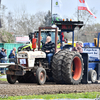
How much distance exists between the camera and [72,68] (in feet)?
41.1

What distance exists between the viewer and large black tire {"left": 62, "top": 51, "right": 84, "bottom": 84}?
449 inches

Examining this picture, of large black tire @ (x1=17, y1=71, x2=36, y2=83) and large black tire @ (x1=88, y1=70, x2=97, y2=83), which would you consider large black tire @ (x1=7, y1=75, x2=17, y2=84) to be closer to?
large black tire @ (x1=17, y1=71, x2=36, y2=83)

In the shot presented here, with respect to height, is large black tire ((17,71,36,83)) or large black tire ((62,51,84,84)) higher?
large black tire ((62,51,84,84))

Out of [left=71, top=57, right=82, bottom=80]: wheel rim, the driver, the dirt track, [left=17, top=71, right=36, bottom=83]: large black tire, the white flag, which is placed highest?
the white flag

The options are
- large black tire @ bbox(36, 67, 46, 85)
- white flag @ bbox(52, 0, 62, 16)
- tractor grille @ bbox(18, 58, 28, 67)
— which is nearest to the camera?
large black tire @ bbox(36, 67, 46, 85)

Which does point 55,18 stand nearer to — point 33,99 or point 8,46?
point 8,46

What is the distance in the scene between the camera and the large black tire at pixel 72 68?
11413mm

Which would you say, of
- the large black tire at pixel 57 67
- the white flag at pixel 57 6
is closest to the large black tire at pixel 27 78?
the large black tire at pixel 57 67

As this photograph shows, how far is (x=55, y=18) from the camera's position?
2208cm

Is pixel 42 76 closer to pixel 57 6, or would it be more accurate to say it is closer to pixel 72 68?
pixel 72 68

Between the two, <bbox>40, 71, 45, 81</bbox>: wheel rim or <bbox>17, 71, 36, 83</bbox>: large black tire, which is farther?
<bbox>17, 71, 36, 83</bbox>: large black tire

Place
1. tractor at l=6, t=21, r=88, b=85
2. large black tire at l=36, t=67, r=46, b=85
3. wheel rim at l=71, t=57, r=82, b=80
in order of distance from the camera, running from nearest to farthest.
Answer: large black tire at l=36, t=67, r=46, b=85
tractor at l=6, t=21, r=88, b=85
wheel rim at l=71, t=57, r=82, b=80

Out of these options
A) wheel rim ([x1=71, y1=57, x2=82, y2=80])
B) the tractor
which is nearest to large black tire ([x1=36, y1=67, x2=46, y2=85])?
the tractor

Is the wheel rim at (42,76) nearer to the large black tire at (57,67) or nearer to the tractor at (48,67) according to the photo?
the tractor at (48,67)
